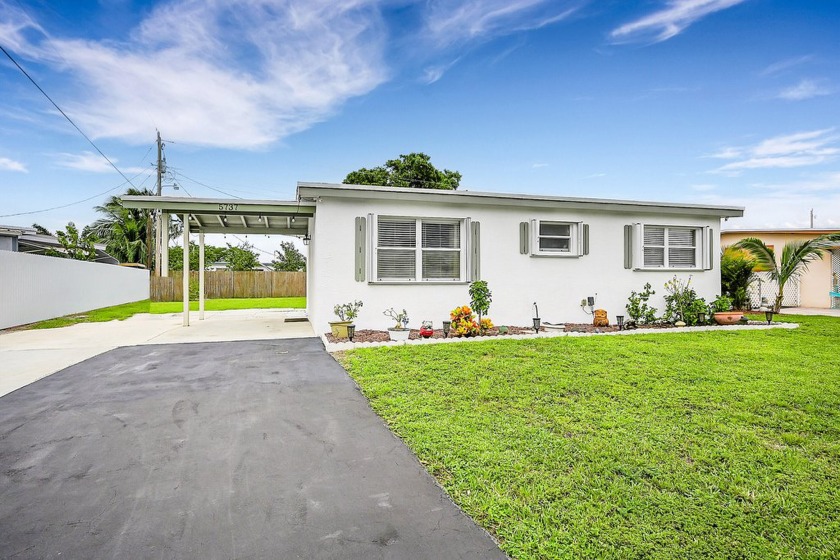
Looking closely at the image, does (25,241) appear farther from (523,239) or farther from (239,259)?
(523,239)

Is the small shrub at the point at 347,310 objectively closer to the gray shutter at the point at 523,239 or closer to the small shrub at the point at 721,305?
the gray shutter at the point at 523,239

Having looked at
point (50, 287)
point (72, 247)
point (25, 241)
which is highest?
point (25, 241)

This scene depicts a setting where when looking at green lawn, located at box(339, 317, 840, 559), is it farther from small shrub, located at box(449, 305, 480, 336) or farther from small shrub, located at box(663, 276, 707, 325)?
small shrub, located at box(663, 276, 707, 325)

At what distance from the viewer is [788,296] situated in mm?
14789

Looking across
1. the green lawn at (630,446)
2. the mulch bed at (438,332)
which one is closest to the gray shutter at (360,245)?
the mulch bed at (438,332)

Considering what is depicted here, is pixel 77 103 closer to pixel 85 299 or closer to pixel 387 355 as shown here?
pixel 85 299

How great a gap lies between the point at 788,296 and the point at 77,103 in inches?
977

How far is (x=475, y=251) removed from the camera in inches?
340

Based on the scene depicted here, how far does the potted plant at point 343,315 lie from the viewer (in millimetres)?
7602

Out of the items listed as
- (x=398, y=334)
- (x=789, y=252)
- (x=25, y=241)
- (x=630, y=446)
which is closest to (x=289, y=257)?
(x=25, y=241)

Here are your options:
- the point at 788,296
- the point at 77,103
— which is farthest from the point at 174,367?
the point at 788,296

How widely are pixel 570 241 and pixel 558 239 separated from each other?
28 centimetres

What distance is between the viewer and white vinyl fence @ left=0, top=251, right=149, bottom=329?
9.81 meters

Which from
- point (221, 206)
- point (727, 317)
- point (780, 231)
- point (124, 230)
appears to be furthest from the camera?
point (124, 230)
